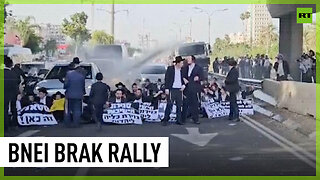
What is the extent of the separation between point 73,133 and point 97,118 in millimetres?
863

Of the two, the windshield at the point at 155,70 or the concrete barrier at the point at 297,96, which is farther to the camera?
the windshield at the point at 155,70

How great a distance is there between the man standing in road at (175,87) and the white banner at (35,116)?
2.75 meters

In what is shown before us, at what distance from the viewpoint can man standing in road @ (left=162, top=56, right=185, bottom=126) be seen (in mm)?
15039

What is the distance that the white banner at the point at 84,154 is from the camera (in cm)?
929

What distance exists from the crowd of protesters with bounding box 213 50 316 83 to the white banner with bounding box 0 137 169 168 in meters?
15.4

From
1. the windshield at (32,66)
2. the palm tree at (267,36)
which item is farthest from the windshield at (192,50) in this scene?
the palm tree at (267,36)

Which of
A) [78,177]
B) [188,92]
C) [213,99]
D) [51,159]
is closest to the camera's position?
[78,177]

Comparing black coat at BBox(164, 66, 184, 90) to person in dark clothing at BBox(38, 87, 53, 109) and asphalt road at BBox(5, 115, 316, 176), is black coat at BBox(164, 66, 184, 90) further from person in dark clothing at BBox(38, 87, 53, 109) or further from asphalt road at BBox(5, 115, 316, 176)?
person in dark clothing at BBox(38, 87, 53, 109)

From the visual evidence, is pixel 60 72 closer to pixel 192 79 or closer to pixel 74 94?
pixel 74 94

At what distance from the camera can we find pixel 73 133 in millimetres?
13352

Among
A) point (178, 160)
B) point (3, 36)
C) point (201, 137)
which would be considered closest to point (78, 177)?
point (178, 160)

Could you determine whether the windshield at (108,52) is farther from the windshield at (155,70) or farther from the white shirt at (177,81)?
the white shirt at (177,81)

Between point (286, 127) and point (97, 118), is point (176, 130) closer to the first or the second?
point (97, 118)

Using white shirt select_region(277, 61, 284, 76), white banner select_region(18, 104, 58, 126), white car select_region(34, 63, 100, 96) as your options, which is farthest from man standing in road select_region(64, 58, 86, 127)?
white shirt select_region(277, 61, 284, 76)
